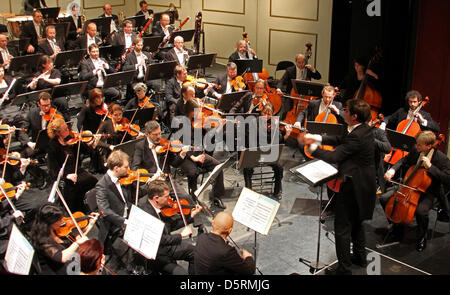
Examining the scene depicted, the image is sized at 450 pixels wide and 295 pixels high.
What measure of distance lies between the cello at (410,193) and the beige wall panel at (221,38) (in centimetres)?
730

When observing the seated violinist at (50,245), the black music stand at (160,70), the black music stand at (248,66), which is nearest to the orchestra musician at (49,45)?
the black music stand at (160,70)

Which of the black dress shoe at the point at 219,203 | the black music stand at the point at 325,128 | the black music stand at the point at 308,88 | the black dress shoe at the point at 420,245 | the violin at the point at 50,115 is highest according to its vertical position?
the black music stand at the point at 308,88

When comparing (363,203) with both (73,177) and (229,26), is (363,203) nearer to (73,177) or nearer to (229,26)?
(73,177)

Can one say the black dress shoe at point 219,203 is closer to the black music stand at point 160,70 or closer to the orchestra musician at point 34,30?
the black music stand at point 160,70

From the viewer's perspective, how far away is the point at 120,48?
9039 millimetres

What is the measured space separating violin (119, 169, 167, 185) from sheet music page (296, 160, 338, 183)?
1.53 metres

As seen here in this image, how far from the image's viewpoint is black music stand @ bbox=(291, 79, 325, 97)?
7.02 meters

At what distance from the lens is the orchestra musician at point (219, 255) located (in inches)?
147

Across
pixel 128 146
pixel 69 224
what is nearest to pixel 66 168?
pixel 128 146

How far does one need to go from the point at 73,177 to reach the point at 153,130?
3.22 ft

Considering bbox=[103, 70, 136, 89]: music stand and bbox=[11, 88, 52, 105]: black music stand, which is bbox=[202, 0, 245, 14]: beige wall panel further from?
bbox=[11, 88, 52, 105]: black music stand

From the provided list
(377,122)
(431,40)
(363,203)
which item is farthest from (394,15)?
(363,203)

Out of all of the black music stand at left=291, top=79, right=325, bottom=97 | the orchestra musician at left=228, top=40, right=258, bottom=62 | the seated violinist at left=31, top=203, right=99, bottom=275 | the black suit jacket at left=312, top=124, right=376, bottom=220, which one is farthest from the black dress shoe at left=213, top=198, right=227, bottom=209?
the orchestra musician at left=228, top=40, right=258, bottom=62

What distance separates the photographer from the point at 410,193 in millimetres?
5031
